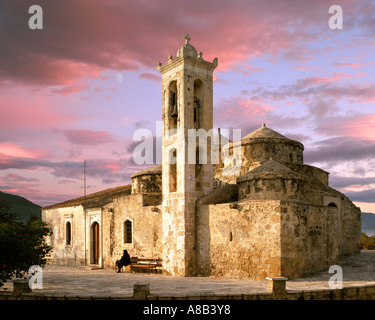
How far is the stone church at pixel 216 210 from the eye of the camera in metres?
13.2

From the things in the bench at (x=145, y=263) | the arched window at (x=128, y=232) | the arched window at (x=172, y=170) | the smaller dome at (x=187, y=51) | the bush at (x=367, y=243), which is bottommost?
the bush at (x=367, y=243)

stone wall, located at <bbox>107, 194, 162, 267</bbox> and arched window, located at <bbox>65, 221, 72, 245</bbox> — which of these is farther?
arched window, located at <bbox>65, 221, 72, 245</bbox>

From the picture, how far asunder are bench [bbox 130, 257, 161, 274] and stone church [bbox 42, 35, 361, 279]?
364 millimetres

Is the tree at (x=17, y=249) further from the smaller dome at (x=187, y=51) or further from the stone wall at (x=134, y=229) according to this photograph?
the smaller dome at (x=187, y=51)

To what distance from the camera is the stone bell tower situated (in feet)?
50.3

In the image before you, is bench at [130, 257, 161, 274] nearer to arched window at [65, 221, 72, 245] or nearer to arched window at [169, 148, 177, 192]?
arched window at [169, 148, 177, 192]

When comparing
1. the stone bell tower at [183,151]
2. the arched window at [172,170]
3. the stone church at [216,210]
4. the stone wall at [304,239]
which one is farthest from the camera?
the arched window at [172,170]

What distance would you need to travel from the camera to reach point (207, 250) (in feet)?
48.9

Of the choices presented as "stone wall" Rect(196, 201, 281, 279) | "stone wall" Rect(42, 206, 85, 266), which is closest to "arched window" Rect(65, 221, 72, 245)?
"stone wall" Rect(42, 206, 85, 266)

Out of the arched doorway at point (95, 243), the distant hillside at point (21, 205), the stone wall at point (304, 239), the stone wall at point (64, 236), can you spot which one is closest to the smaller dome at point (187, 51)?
the stone wall at point (304, 239)

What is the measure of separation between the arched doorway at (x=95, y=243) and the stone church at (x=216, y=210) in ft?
0.17

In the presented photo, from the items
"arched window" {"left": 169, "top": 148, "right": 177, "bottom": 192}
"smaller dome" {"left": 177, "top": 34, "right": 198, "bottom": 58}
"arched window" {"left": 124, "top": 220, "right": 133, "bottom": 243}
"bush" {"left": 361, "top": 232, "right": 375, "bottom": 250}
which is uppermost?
"smaller dome" {"left": 177, "top": 34, "right": 198, "bottom": 58}
